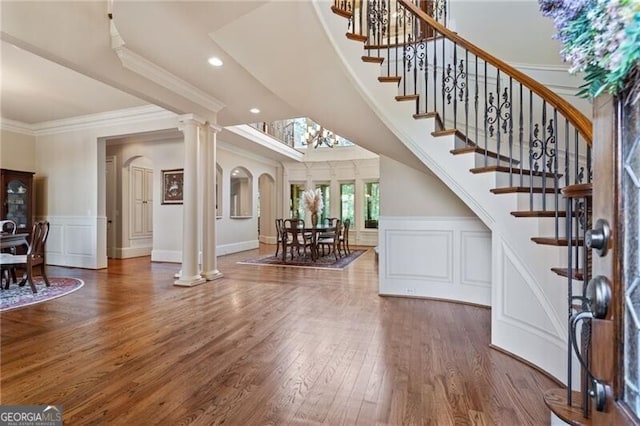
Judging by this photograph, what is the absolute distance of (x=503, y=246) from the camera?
2.38m

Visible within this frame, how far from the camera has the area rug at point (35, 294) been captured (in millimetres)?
3496

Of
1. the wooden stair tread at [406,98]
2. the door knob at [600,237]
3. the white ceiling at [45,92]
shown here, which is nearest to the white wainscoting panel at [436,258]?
the wooden stair tread at [406,98]

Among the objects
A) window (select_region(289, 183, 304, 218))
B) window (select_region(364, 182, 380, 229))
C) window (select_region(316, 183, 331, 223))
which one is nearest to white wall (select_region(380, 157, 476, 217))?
window (select_region(364, 182, 380, 229))

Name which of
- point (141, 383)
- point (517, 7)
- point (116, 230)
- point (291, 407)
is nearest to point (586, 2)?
point (291, 407)

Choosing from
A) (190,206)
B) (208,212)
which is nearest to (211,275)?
(208,212)

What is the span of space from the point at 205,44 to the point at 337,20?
1.25 meters

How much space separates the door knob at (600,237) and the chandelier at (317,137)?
8.94m

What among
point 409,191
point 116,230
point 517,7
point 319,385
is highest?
point 517,7

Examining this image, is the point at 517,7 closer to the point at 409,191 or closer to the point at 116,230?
the point at 409,191

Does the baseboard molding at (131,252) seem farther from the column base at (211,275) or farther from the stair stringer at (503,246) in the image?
the stair stringer at (503,246)

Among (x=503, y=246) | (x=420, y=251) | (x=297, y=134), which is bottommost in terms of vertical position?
(x=420, y=251)

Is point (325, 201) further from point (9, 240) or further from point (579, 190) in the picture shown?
point (579, 190)

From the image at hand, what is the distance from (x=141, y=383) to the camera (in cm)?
188

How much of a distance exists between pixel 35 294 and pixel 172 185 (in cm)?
342
